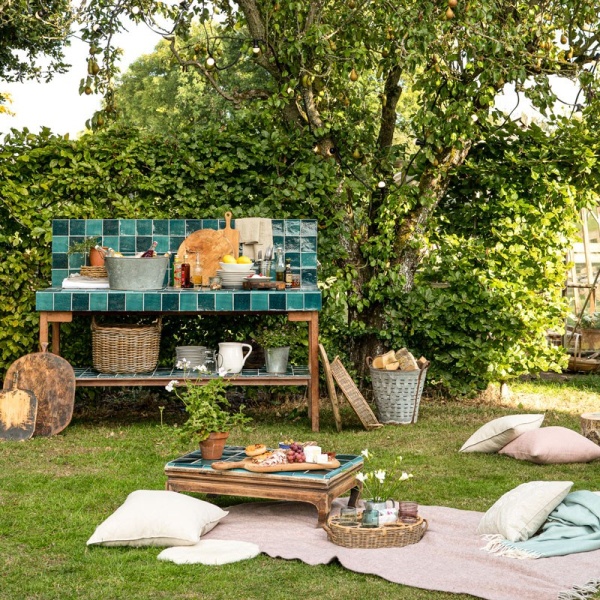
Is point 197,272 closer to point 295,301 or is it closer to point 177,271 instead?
point 177,271

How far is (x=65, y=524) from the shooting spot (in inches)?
169

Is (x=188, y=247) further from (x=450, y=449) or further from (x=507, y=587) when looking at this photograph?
(x=507, y=587)

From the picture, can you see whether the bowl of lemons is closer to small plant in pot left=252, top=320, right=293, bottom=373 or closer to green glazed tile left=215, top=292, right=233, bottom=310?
green glazed tile left=215, top=292, right=233, bottom=310

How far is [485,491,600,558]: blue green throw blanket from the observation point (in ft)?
12.5

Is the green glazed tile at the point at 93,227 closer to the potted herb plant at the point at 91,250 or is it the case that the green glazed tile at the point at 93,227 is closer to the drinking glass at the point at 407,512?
the potted herb plant at the point at 91,250

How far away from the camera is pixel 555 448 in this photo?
18.4ft

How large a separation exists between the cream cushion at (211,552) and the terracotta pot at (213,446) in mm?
641

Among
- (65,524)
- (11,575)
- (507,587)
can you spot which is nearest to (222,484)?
(65,524)

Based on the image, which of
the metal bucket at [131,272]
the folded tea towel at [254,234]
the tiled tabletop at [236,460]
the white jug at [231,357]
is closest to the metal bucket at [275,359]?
the white jug at [231,357]

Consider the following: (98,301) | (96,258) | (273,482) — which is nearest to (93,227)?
(96,258)

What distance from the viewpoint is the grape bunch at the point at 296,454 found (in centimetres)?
441

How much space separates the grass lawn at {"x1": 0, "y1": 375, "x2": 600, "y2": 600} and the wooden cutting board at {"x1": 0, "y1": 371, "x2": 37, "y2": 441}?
6.1 inches

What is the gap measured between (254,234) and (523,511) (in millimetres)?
3777

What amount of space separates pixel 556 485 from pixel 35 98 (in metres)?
14.3
